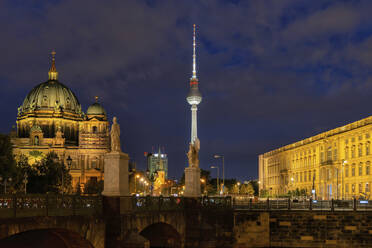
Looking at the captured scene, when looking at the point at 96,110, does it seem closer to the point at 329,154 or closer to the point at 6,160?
the point at 329,154

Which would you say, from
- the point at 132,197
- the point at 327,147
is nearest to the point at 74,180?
the point at 327,147

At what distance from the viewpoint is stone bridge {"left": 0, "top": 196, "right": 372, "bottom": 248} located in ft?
76.2

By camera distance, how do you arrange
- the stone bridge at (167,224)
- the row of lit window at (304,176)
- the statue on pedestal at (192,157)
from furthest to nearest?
the row of lit window at (304,176), the statue on pedestal at (192,157), the stone bridge at (167,224)

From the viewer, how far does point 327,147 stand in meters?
117

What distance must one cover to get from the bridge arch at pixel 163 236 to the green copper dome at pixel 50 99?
507ft

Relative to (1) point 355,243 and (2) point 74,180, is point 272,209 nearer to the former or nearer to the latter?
(1) point 355,243

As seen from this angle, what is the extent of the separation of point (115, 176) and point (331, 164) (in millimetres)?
91503

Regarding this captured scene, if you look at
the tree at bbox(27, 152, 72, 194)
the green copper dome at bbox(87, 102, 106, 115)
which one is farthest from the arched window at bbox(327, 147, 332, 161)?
the green copper dome at bbox(87, 102, 106, 115)

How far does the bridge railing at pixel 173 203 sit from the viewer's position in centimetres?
3303

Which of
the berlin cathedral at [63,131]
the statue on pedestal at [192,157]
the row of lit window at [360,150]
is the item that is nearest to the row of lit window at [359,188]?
the row of lit window at [360,150]

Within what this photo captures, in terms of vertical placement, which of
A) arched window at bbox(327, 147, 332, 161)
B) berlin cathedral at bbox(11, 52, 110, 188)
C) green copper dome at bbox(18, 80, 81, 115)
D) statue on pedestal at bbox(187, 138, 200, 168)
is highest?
green copper dome at bbox(18, 80, 81, 115)

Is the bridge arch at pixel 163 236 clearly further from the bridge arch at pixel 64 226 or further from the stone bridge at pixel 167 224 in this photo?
the bridge arch at pixel 64 226

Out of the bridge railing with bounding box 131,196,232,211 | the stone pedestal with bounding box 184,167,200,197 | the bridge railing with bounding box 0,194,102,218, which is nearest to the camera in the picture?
the bridge railing with bounding box 0,194,102,218

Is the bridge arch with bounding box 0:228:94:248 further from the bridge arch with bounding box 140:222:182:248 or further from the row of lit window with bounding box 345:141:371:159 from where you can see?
the row of lit window with bounding box 345:141:371:159
